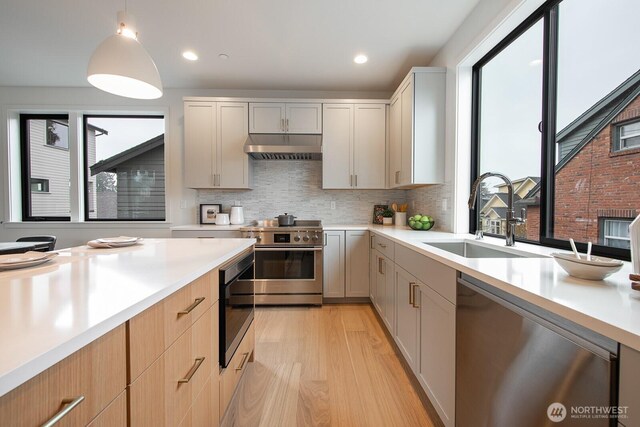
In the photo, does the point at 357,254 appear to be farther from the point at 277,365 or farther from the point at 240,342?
the point at 240,342

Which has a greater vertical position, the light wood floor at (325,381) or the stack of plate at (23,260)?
the stack of plate at (23,260)

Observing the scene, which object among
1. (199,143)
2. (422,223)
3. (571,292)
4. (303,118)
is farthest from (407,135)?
(199,143)

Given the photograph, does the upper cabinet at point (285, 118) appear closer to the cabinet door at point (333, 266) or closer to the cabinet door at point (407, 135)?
the cabinet door at point (407, 135)

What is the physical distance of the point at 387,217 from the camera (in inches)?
132

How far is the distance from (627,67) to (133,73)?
7.47 ft

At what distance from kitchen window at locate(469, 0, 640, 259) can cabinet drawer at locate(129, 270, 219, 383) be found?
5.94 ft

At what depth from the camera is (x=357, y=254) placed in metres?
2.97

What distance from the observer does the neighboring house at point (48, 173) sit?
354 cm

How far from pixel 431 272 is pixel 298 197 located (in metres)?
2.39

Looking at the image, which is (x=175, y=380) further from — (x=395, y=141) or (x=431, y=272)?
(x=395, y=141)

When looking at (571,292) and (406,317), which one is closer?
(571,292)

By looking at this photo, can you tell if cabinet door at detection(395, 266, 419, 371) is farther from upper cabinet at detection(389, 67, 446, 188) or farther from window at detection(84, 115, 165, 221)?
window at detection(84, 115, 165, 221)

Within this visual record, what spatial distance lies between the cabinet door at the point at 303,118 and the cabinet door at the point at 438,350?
2.32 metres

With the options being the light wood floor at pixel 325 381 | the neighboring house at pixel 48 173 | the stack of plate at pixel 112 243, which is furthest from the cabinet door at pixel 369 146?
the neighboring house at pixel 48 173
